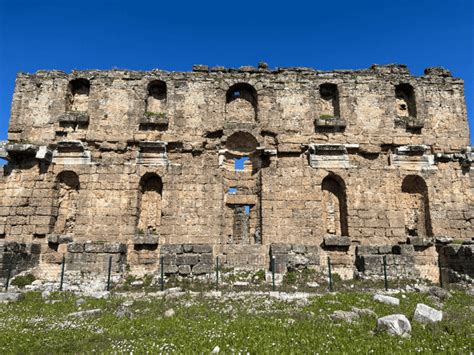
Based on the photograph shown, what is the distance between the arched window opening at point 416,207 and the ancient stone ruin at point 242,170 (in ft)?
0.15

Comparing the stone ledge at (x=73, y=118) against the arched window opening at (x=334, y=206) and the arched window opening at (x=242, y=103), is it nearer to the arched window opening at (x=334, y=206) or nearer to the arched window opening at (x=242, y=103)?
the arched window opening at (x=242, y=103)

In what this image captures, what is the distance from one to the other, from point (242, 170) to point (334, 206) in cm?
422

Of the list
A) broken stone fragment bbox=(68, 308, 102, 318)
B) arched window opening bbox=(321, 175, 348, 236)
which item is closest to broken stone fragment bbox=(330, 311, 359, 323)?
broken stone fragment bbox=(68, 308, 102, 318)

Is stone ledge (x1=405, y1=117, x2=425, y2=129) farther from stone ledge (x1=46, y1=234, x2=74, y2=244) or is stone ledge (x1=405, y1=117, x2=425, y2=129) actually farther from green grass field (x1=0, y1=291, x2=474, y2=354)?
stone ledge (x1=46, y1=234, x2=74, y2=244)

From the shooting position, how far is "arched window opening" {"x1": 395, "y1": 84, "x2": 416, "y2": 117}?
16.1 metres

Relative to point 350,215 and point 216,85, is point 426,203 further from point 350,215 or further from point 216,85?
point 216,85

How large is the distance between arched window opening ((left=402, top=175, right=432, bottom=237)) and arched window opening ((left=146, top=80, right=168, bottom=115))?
36.9 feet

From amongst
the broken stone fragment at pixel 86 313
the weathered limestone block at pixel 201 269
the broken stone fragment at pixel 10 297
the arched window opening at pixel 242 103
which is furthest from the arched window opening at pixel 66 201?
the arched window opening at pixel 242 103

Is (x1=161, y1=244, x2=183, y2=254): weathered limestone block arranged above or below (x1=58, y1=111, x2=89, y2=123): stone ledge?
below

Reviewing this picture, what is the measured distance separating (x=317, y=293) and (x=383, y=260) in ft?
11.0

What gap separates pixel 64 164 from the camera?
583 inches

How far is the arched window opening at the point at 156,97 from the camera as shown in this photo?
15953mm

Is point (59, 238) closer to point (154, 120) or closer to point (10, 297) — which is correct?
point (10, 297)

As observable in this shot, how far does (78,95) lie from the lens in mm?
16250
